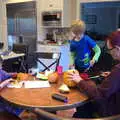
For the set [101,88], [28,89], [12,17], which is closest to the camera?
[101,88]

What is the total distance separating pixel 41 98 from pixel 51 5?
417 cm

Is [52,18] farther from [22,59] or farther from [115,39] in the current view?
[115,39]

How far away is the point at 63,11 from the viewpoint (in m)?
5.60

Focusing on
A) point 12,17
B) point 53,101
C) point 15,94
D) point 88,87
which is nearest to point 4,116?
point 15,94

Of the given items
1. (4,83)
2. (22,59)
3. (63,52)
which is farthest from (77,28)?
(63,52)

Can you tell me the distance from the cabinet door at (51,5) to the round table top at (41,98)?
12.2ft

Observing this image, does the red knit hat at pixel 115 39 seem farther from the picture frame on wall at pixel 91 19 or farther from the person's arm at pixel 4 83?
the picture frame on wall at pixel 91 19

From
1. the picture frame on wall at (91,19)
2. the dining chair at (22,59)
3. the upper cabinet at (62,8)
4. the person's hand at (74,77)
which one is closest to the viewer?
the person's hand at (74,77)

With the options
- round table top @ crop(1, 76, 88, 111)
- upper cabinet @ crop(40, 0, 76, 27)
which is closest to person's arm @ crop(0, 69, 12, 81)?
round table top @ crop(1, 76, 88, 111)

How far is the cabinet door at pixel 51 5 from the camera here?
5615mm

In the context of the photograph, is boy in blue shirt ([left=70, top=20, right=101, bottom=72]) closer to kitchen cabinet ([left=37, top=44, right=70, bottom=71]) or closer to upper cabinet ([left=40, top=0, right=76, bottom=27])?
kitchen cabinet ([left=37, top=44, right=70, bottom=71])

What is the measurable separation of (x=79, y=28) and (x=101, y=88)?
5.90 feet

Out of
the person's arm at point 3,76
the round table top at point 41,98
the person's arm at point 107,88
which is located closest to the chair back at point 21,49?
the person's arm at point 3,76

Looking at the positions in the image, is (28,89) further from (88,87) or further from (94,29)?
(94,29)
